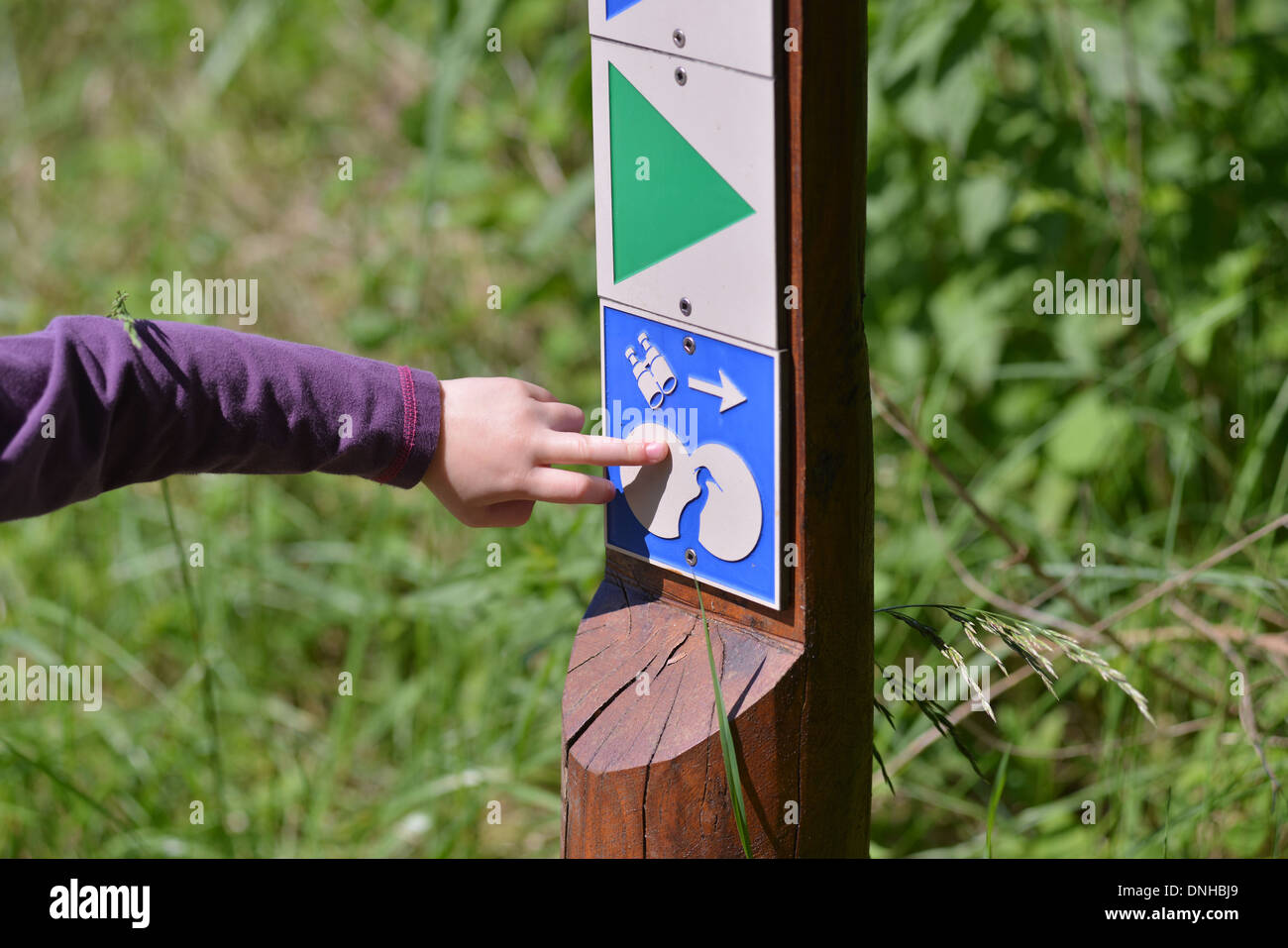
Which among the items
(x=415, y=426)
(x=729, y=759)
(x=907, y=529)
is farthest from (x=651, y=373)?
(x=907, y=529)

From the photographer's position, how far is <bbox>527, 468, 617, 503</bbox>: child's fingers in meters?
1.25

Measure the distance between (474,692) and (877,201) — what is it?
4.29ft

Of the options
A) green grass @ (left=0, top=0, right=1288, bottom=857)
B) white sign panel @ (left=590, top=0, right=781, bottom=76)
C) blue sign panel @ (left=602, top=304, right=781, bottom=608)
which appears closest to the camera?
white sign panel @ (left=590, top=0, right=781, bottom=76)

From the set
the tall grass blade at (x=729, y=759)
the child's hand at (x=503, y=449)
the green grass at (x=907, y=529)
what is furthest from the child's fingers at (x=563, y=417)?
the green grass at (x=907, y=529)

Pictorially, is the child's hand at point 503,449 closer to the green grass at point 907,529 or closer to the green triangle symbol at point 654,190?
the green triangle symbol at point 654,190

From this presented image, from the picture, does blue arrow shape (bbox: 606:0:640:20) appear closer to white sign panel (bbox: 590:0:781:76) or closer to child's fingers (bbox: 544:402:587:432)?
white sign panel (bbox: 590:0:781:76)

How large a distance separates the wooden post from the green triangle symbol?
0.25 ft

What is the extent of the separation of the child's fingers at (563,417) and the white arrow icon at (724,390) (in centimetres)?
19

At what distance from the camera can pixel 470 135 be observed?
309 centimetres

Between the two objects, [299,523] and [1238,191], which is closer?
[1238,191]

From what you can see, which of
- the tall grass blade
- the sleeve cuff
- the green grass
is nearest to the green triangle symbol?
the sleeve cuff

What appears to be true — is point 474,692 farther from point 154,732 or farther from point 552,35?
point 552,35

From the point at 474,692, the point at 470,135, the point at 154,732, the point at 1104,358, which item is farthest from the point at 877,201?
the point at 154,732

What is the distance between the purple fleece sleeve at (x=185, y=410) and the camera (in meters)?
1.12
